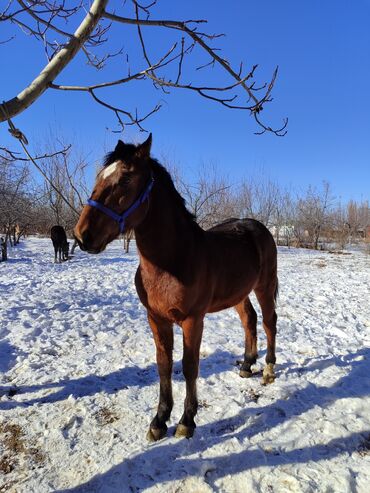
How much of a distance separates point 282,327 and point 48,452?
387cm

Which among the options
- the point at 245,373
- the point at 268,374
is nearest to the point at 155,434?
the point at 245,373

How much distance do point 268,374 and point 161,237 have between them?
81.8 inches

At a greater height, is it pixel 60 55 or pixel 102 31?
pixel 102 31

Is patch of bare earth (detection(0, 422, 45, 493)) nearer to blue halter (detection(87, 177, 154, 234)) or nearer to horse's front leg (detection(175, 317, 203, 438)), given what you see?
horse's front leg (detection(175, 317, 203, 438))

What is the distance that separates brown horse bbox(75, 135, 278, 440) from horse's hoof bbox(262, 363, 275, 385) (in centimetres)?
100

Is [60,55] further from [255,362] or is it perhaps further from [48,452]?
[255,362]

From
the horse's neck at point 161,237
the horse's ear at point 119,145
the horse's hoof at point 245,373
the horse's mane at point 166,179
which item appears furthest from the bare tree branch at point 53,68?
the horse's hoof at point 245,373

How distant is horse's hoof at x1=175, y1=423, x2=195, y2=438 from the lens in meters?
2.55

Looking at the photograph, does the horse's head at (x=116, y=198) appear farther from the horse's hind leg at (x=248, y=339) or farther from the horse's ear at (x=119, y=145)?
the horse's hind leg at (x=248, y=339)

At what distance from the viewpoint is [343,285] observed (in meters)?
9.62

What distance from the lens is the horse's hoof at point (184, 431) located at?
255 centimetres

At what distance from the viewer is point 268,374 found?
3.50 meters

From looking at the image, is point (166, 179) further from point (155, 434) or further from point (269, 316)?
point (269, 316)

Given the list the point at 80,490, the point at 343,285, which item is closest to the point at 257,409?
the point at 80,490
